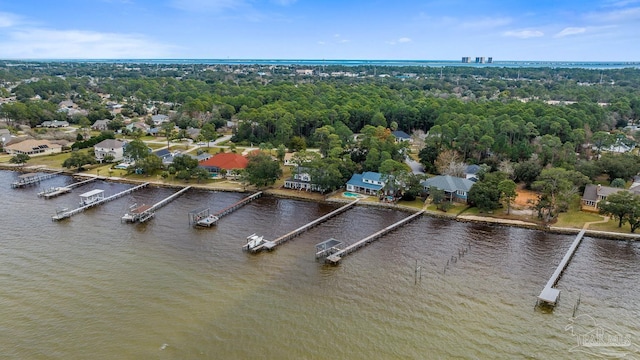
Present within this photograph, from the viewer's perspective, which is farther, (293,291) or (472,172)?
(472,172)

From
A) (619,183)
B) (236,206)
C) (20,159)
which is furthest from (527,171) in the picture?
(20,159)

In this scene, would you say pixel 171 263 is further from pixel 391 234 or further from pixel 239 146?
pixel 239 146

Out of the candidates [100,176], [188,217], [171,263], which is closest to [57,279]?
[171,263]

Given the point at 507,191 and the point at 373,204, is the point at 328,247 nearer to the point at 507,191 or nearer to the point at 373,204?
the point at 373,204

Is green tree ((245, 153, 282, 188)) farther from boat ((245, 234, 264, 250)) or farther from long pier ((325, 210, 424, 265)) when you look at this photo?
long pier ((325, 210, 424, 265))

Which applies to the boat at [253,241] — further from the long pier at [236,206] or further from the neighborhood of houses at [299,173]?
the neighborhood of houses at [299,173]

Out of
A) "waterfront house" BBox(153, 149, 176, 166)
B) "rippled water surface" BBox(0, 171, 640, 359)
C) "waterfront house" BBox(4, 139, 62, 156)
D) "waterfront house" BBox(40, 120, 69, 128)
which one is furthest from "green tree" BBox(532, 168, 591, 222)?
"waterfront house" BBox(40, 120, 69, 128)
